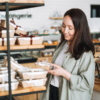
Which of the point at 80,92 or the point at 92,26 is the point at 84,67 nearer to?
the point at 80,92

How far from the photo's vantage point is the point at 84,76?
179 cm

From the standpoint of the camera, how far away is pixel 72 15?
5.96ft

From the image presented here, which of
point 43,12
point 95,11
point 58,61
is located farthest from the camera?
point 95,11

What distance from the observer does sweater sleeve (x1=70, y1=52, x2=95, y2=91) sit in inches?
70.7

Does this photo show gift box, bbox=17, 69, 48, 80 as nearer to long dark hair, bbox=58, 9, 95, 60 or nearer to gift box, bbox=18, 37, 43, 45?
gift box, bbox=18, 37, 43, 45

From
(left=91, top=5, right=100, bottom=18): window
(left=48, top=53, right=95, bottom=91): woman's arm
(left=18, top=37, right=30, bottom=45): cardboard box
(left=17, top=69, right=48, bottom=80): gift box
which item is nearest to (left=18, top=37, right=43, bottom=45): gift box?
(left=18, top=37, right=30, bottom=45): cardboard box

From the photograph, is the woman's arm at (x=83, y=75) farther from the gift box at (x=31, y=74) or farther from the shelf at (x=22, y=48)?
the shelf at (x=22, y=48)

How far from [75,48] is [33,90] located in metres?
0.59

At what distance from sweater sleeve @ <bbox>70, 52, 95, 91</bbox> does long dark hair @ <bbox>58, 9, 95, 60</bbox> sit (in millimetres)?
70

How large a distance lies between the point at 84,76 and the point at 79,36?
0.39 m

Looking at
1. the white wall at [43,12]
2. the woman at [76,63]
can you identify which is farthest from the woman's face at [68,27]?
the white wall at [43,12]

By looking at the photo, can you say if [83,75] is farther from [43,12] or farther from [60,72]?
[43,12]

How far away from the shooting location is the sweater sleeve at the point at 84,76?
180 cm

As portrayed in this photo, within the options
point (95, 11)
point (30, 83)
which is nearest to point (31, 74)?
point (30, 83)
